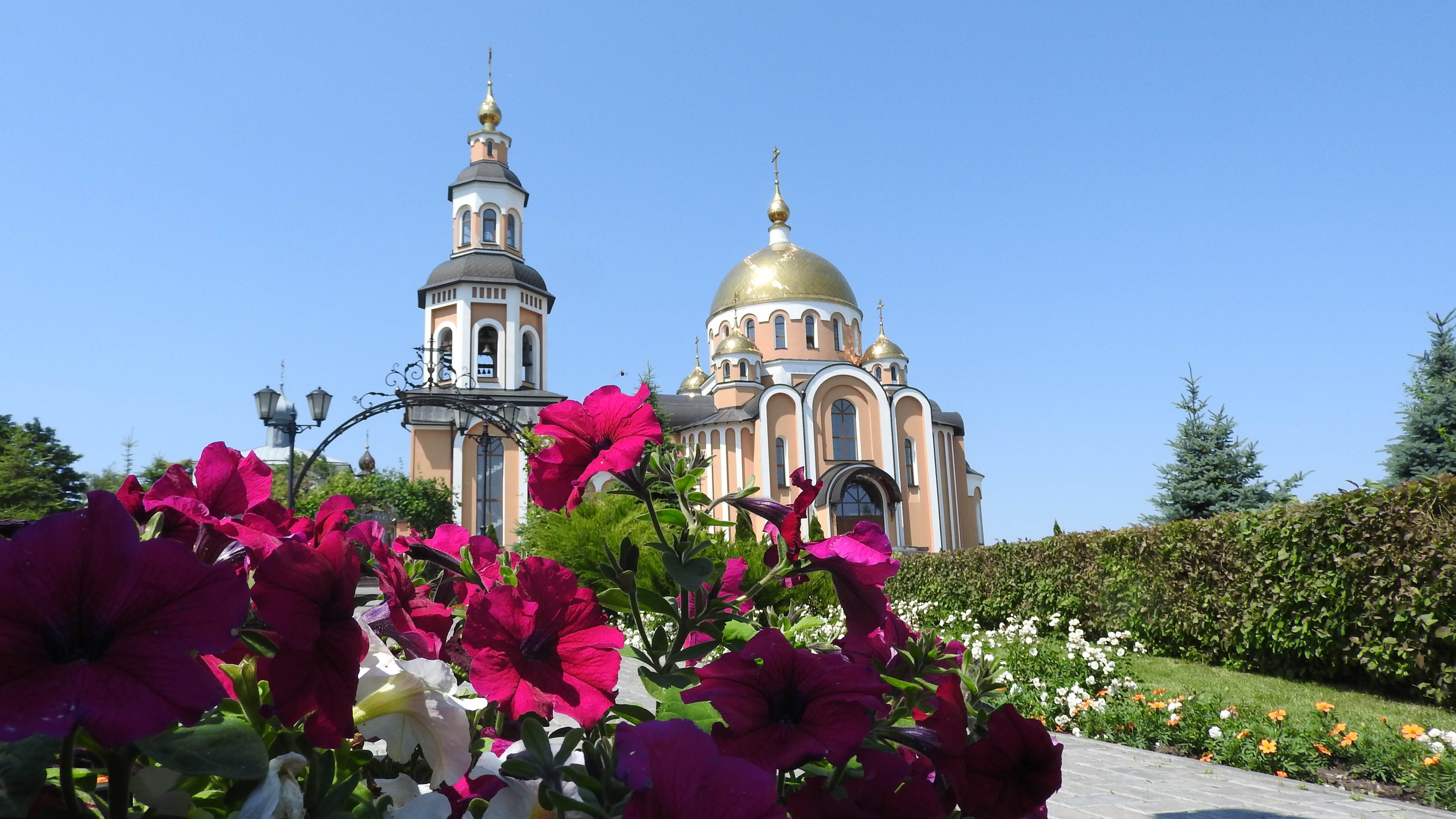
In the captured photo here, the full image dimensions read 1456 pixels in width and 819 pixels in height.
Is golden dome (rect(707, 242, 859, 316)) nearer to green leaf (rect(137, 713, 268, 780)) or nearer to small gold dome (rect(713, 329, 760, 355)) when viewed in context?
small gold dome (rect(713, 329, 760, 355))

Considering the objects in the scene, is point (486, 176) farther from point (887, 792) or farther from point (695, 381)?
point (887, 792)

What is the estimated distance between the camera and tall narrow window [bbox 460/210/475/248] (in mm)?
Result: 28281

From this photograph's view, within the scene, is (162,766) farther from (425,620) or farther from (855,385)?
(855,385)

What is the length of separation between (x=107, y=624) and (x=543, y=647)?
1.42ft

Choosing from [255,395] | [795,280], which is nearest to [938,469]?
[795,280]

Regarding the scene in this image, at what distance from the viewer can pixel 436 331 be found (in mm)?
27266

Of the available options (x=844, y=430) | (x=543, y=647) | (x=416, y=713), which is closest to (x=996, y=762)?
(x=543, y=647)

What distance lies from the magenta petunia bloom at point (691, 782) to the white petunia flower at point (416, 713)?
9.2 inches

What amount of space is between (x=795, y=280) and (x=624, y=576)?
118 ft

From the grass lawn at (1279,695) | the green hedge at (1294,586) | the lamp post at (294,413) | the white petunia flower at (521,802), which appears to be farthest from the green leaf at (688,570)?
the lamp post at (294,413)

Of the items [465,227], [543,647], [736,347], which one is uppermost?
[465,227]

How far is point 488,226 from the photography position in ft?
93.1

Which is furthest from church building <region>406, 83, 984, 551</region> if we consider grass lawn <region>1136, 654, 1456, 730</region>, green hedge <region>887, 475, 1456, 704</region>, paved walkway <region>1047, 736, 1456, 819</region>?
A: paved walkway <region>1047, 736, 1456, 819</region>

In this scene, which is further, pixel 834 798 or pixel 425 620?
pixel 425 620
